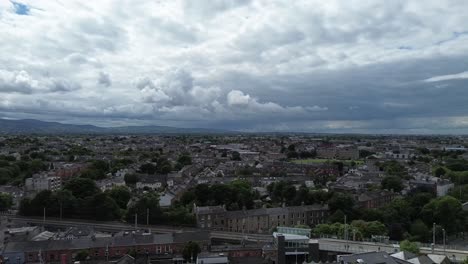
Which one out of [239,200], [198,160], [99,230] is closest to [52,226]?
[99,230]

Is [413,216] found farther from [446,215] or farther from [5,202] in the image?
[5,202]

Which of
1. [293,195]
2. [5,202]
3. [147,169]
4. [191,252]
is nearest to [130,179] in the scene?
[147,169]

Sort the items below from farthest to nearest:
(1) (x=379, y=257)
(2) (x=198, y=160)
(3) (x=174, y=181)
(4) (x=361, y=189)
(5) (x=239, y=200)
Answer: (2) (x=198, y=160)
(3) (x=174, y=181)
(4) (x=361, y=189)
(5) (x=239, y=200)
(1) (x=379, y=257)

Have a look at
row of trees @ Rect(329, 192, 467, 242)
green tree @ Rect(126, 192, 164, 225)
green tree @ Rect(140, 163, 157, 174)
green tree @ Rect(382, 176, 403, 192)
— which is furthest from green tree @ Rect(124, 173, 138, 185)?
green tree @ Rect(382, 176, 403, 192)

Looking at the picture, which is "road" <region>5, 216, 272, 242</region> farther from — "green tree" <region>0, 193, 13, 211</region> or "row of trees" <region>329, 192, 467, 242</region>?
"row of trees" <region>329, 192, 467, 242</region>

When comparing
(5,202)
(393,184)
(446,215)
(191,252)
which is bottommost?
(5,202)

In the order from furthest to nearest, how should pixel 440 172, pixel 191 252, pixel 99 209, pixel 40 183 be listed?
1. pixel 440 172
2. pixel 40 183
3. pixel 99 209
4. pixel 191 252

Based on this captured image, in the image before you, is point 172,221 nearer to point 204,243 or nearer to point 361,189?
point 204,243
